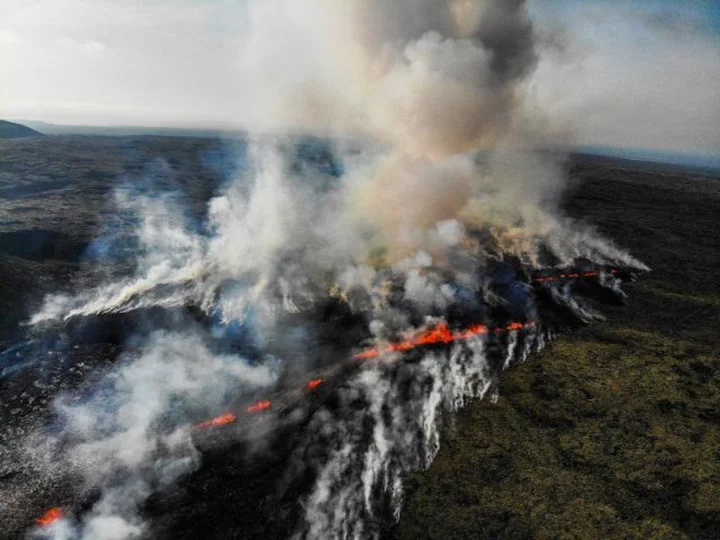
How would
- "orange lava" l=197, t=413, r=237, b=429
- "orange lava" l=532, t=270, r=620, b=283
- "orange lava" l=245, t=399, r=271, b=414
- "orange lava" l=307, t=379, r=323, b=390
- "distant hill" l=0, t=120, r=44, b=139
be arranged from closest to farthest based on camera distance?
"orange lava" l=197, t=413, r=237, b=429 < "orange lava" l=245, t=399, r=271, b=414 < "orange lava" l=307, t=379, r=323, b=390 < "orange lava" l=532, t=270, r=620, b=283 < "distant hill" l=0, t=120, r=44, b=139

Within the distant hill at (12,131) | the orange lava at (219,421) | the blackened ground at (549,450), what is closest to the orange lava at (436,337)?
the blackened ground at (549,450)

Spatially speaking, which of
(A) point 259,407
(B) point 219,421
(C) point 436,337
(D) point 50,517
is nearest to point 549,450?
(C) point 436,337

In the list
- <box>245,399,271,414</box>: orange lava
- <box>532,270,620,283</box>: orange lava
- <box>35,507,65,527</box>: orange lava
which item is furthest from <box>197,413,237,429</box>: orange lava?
<box>532,270,620,283</box>: orange lava

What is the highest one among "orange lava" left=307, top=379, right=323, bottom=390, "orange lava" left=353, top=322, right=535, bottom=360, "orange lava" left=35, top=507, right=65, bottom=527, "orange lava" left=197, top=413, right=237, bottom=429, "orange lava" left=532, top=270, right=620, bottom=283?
"orange lava" left=532, top=270, right=620, bottom=283

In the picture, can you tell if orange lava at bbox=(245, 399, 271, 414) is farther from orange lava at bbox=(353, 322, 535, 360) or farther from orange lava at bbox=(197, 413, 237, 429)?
orange lava at bbox=(353, 322, 535, 360)

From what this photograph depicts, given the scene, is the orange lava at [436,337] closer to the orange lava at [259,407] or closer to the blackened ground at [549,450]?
the blackened ground at [549,450]

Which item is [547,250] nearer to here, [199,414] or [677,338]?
[677,338]

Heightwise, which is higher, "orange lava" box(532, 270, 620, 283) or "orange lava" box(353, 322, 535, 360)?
"orange lava" box(532, 270, 620, 283)


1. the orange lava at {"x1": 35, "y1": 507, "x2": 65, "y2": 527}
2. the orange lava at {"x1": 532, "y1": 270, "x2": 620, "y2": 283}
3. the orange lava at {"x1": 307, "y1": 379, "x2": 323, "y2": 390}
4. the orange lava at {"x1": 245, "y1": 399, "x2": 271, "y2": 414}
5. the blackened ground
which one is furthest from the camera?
the orange lava at {"x1": 532, "y1": 270, "x2": 620, "y2": 283}
